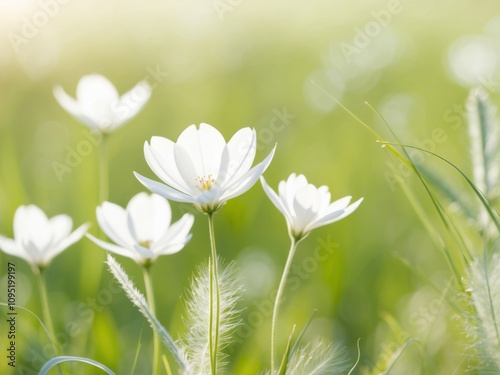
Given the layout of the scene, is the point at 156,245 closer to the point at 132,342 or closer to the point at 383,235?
the point at 132,342

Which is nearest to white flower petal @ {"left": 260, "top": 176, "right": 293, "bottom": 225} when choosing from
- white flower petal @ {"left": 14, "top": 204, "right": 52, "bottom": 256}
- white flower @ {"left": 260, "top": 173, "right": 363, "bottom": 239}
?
white flower @ {"left": 260, "top": 173, "right": 363, "bottom": 239}

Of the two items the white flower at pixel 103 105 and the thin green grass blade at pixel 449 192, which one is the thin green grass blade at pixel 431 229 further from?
the white flower at pixel 103 105

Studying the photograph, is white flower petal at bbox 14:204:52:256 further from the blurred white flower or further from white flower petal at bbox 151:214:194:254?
the blurred white flower

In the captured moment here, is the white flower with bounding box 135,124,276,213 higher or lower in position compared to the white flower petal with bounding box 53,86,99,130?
Result: lower

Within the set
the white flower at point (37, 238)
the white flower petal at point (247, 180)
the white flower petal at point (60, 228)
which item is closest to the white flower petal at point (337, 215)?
the white flower petal at point (247, 180)

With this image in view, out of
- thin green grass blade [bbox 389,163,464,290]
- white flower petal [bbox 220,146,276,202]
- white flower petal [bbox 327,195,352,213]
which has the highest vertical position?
white flower petal [bbox 220,146,276,202]

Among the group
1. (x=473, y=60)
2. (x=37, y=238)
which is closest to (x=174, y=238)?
(x=37, y=238)
